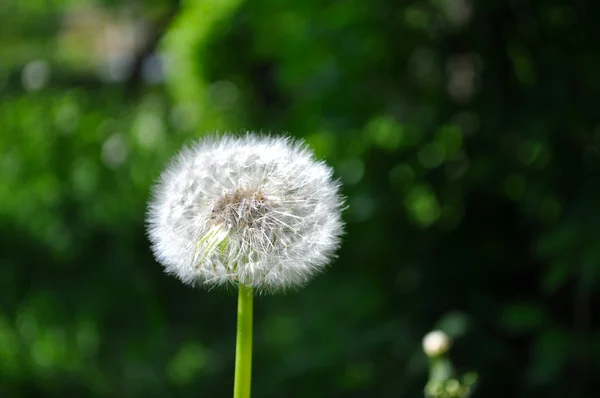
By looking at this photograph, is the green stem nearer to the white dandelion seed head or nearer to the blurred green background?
the white dandelion seed head

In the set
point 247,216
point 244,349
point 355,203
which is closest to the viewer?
point 244,349

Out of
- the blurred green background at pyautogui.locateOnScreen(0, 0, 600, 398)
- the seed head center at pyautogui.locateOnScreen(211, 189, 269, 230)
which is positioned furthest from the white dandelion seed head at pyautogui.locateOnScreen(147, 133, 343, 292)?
the blurred green background at pyautogui.locateOnScreen(0, 0, 600, 398)

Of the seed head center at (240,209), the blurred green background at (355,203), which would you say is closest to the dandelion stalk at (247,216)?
the seed head center at (240,209)

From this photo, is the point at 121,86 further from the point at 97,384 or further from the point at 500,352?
the point at 500,352

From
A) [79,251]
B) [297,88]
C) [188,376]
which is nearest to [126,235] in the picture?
[79,251]

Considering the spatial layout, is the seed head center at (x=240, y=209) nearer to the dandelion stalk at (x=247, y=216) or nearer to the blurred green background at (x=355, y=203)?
the dandelion stalk at (x=247, y=216)

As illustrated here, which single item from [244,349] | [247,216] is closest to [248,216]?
[247,216]

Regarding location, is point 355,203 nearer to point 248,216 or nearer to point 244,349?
point 248,216
